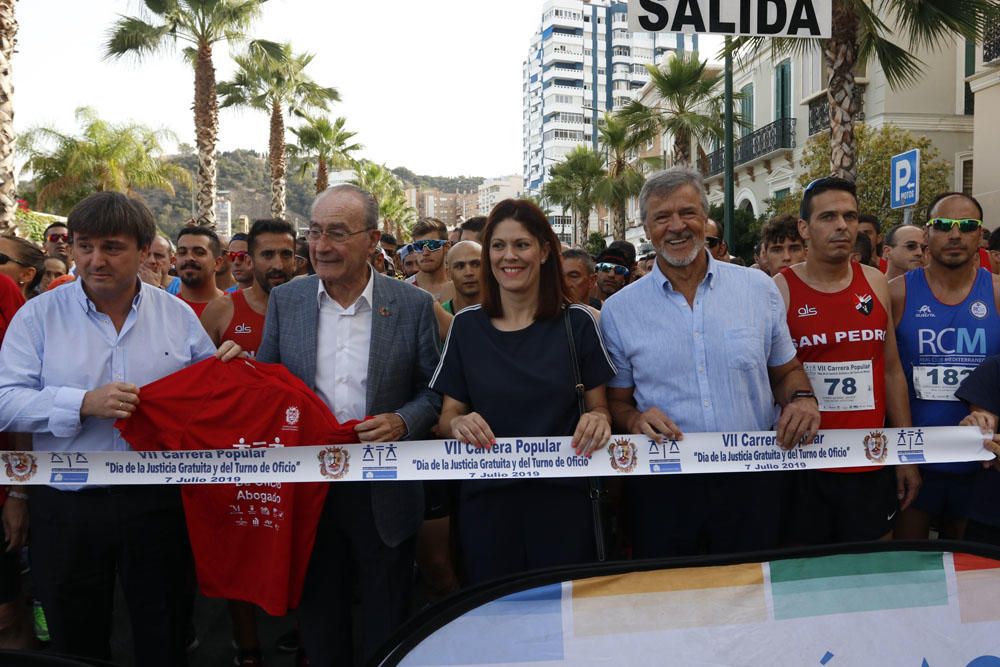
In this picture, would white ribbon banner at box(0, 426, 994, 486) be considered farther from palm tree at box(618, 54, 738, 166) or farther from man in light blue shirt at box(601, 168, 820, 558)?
palm tree at box(618, 54, 738, 166)

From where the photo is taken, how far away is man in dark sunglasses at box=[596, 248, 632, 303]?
261 inches

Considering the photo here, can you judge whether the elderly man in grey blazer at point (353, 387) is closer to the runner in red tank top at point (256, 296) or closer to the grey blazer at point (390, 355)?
the grey blazer at point (390, 355)

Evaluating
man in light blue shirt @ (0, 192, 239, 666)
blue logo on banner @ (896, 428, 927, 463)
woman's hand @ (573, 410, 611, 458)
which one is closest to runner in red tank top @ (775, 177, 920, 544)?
blue logo on banner @ (896, 428, 927, 463)

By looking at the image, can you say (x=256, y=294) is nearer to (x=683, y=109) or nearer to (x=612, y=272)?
(x=612, y=272)

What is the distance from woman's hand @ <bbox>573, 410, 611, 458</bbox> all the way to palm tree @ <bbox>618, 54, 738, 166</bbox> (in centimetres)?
2313

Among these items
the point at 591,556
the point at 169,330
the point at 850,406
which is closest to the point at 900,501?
the point at 850,406

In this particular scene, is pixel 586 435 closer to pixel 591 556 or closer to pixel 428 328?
pixel 591 556

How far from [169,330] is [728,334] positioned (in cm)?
225

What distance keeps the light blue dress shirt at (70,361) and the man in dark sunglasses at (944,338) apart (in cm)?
328

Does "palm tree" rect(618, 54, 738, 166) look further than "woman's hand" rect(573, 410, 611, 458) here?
Yes

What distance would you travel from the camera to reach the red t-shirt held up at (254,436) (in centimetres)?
300

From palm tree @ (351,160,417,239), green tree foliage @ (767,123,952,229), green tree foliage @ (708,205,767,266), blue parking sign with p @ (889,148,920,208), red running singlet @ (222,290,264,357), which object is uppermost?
palm tree @ (351,160,417,239)

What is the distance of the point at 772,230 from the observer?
5676 millimetres

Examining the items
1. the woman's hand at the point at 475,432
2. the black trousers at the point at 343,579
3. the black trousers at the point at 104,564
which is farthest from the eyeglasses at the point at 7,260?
the woman's hand at the point at 475,432
